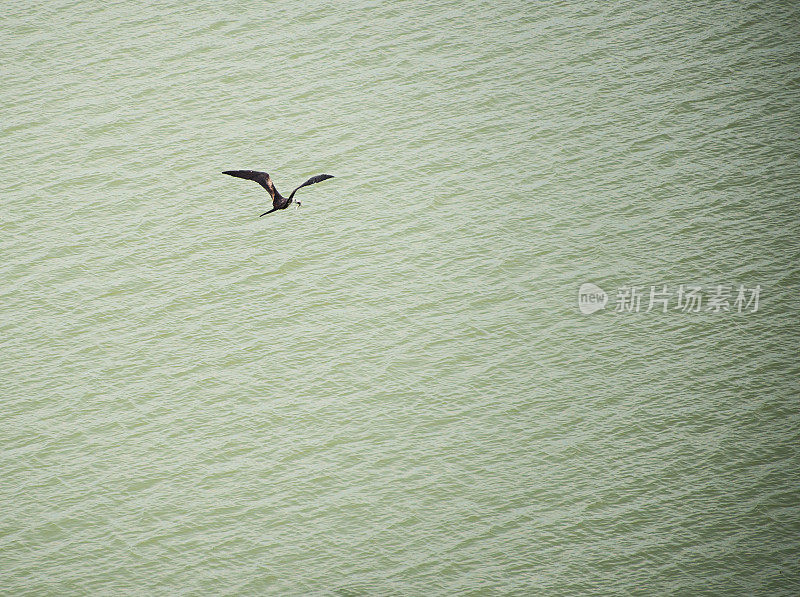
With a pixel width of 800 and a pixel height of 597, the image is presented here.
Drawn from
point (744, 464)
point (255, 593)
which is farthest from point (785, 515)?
point (255, 593)

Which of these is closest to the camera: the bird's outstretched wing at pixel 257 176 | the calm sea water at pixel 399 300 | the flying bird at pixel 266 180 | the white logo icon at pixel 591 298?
the calm sea water at pixel 399 300

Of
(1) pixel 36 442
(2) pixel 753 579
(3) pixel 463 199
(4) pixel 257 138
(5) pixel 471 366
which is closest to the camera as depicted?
(2) pixel 753 579

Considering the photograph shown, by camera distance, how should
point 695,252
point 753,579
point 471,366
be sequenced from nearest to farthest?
point 753,579 → point 471,366 → point 695,252

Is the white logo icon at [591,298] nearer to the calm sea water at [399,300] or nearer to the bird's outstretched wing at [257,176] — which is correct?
the calm sea water at [399,300]

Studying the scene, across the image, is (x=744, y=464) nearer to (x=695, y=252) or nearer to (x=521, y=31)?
(x=695, y=252)

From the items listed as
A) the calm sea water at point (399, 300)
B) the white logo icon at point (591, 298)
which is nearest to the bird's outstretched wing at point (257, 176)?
the calm sea water at point (399, 300)

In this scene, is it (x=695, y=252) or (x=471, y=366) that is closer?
(x=471, y=366)

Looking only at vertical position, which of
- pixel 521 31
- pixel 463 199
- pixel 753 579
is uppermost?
pixel 521 31
